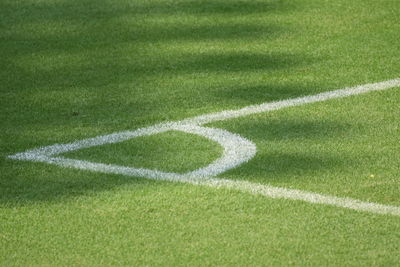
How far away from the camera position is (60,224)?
5.04 meters

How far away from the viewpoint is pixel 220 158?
19.2ft

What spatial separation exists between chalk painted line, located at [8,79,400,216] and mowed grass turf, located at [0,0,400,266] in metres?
0.07

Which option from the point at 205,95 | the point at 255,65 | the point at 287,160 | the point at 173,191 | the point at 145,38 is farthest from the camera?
the point at 145,38

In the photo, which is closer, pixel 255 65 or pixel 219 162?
pixel 219 162

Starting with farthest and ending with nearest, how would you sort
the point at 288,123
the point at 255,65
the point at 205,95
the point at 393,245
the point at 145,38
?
the point at 145,38, the point at 255,65, the point at 205,95, the point at 288,123, the point at 393,245

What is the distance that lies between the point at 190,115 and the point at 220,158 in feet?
2.38

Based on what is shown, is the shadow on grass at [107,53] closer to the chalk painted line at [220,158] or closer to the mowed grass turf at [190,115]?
the mowed grass turf at [190,115]

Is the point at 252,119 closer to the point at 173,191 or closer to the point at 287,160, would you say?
the point at 287,160

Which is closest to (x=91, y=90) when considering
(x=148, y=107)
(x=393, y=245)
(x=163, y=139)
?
(x=148, y=107)

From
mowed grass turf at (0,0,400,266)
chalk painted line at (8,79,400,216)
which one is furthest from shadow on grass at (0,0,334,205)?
chalk painted line at (8,79,400,216)

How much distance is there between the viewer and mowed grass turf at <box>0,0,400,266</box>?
4828mm

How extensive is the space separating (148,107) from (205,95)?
0.40 metres

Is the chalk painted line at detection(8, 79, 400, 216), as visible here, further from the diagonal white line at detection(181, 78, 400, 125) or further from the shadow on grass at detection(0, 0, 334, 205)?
the shadow on grass at detection(0, 0, 334, 205)

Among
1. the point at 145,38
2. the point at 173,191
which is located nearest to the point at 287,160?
the point at 173,191
